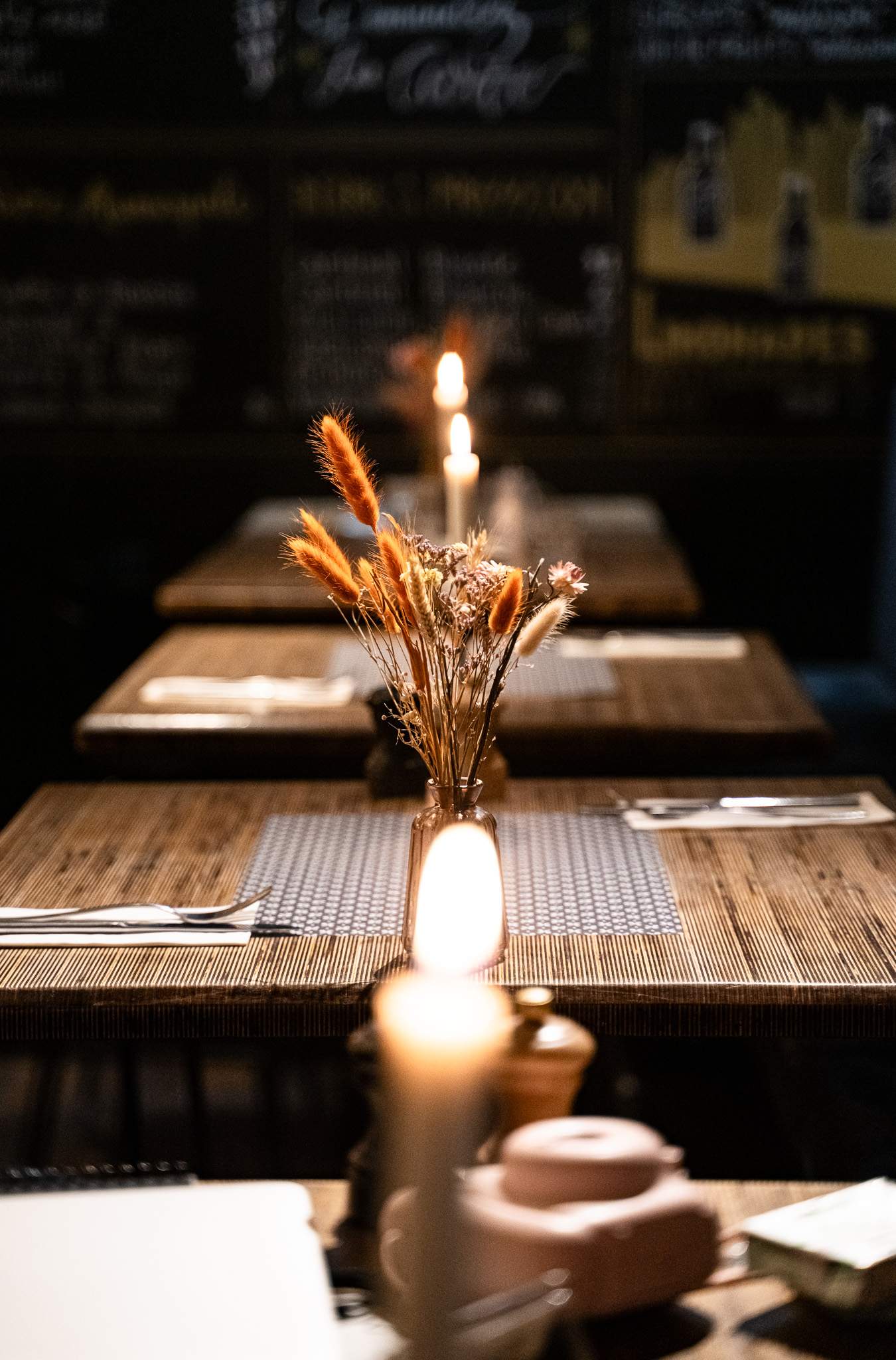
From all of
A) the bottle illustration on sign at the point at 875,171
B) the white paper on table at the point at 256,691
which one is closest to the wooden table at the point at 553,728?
the white paper on table at the point at 256,691

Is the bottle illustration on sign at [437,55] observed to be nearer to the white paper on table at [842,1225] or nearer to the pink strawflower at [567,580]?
the pink strawflower at [567,580]

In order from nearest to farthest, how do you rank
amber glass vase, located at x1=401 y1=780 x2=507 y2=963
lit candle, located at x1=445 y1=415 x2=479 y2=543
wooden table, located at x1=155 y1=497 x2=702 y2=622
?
1. amber glass vase, located at x1=401 y1=780 x2=507 y2=963
2. lit candle, located at x1=445 y1=415 x2=479 y2=543
3. wooden table, located at x1=155 y1=497 x2=702 y2=622

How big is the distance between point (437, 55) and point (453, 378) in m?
2.71

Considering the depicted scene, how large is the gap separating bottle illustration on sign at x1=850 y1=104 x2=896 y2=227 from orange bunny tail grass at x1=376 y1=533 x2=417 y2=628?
374cm

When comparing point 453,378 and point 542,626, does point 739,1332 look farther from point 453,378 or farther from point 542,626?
point 453,378

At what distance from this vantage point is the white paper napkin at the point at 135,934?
121 cm

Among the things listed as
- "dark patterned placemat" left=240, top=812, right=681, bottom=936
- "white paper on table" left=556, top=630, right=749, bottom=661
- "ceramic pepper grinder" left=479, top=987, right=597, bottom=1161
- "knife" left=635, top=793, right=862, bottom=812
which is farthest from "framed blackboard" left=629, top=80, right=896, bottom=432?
"ceramic pepper grinder" left=479, top=987, right=597, bottom=1161

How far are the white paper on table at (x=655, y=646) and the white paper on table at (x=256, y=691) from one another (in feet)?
1.36

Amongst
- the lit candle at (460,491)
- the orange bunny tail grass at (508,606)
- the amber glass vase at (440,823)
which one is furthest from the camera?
the lit candle at (460,491)

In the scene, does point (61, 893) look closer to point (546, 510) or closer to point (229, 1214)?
point (229, 1214)

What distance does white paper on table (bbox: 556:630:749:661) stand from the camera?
7.48 ft

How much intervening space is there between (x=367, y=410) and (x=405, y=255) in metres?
0.49

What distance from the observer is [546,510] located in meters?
3.35

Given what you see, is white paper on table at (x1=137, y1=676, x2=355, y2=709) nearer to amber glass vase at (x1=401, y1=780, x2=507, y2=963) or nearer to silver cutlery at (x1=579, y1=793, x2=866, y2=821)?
silver cutlery at (x1=579, y1=793, x2=866, y2=821)
